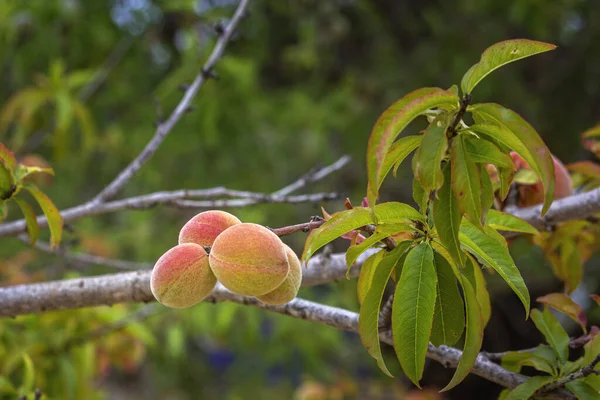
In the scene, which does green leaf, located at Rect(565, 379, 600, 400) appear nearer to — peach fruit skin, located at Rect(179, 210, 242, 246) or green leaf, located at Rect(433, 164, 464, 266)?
green leaf, located at Rect(433, 164, 464, 266)

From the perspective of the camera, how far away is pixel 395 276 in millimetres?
664

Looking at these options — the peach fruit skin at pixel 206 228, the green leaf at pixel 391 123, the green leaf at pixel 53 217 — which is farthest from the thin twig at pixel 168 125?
the green leaf at pixel 391 123

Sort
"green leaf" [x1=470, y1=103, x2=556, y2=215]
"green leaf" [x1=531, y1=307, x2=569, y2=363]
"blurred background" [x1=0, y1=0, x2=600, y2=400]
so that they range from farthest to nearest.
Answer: "blurred background" [x1=0, y1=0, x2=600, y2=400] → "green leaf" [x1=531, y1=307, x2=569, y2=363] → "green leaf" [x1=470, y1=103, x2=556, y2=215]

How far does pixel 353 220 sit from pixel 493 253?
15cm

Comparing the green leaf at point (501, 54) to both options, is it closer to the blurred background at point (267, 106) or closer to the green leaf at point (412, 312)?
the green leaf at point (412, 312)

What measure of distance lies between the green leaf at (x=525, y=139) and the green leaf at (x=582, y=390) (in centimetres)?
27

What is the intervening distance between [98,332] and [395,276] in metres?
0.98

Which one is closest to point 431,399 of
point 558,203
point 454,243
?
point 558,203

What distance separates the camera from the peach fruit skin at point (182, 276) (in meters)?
0.63

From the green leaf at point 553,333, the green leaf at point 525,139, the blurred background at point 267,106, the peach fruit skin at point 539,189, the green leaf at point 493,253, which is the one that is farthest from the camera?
the blurred background at point 267,106

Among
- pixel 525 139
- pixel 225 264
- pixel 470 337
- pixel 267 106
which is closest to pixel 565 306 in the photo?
pixel 470 337

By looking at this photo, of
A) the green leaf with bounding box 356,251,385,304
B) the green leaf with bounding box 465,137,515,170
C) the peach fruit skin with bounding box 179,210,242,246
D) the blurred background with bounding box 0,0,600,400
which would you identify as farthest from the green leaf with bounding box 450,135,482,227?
the blurred background with bounding box 0,0,600,400

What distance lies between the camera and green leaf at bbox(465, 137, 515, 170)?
1.87 feet

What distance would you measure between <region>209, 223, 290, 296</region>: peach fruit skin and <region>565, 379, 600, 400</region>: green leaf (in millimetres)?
354
